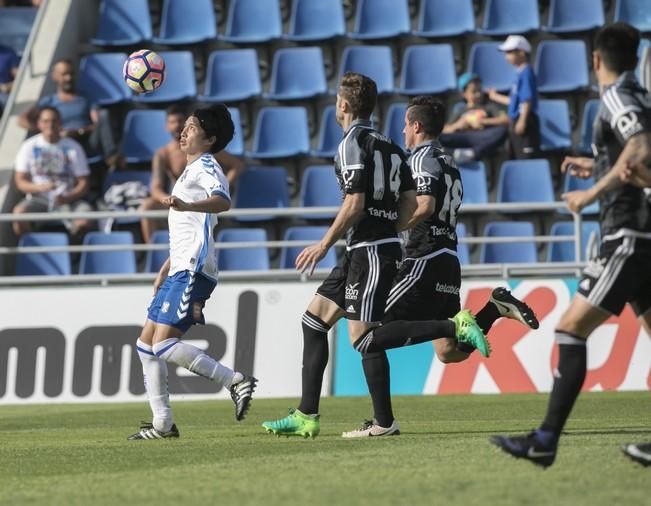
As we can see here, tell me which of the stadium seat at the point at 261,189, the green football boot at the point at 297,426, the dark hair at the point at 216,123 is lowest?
the green football boot at the point at 297,426

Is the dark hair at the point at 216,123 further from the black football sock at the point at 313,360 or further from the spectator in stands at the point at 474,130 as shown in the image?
the spectator in stands at the point at 474,130

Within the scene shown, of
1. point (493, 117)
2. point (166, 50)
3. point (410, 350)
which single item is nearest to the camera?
point (410, 350)

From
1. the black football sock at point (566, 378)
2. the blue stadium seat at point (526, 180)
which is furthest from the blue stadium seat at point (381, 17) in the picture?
the black football sock at point (566, 378)

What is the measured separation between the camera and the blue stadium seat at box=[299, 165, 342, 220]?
1716 centimetres

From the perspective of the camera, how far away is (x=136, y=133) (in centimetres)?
1833

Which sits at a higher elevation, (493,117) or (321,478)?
(493,117)

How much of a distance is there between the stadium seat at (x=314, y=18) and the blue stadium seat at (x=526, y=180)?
3537 mm

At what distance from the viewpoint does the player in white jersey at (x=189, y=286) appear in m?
9.48

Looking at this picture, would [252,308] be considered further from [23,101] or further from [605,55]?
[605,55]

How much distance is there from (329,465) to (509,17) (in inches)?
475

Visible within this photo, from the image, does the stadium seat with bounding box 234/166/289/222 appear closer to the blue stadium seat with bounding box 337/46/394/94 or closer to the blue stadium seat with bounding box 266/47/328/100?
the blue stadium seat with bounding box 266/47/328/100

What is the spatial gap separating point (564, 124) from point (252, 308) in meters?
4.79

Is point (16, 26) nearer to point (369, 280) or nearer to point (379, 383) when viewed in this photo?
point (369, 280)

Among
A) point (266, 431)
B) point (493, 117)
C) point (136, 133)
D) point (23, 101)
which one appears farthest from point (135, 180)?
point (266, 431)
